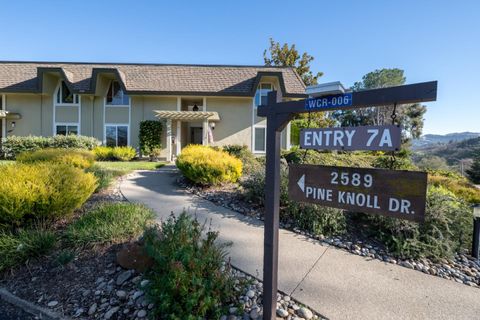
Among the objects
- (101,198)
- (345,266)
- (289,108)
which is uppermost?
Result: (289,108)

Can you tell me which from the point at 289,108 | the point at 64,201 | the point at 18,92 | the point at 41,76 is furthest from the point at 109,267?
the point at 18,92

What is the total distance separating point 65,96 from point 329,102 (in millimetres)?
20177

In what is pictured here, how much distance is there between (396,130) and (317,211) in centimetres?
297

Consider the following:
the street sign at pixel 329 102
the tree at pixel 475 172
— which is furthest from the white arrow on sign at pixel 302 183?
the tree at pixel 475 172

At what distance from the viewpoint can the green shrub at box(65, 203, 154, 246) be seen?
356cm

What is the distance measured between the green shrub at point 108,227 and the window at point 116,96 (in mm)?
14781

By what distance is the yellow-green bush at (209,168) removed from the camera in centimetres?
690

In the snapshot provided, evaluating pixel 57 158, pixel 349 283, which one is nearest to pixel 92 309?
pixel 349 283

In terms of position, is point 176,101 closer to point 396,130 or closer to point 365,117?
point 396,130

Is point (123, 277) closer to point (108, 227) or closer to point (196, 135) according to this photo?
point (108, 227)

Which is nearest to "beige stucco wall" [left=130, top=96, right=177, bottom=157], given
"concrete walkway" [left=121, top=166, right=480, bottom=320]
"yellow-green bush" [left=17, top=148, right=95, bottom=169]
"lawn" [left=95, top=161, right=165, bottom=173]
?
"lawn" [left=95, top=161, right=165, bottom=173]

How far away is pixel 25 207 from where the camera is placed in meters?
3.81

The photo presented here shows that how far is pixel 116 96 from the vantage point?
17.2 meters

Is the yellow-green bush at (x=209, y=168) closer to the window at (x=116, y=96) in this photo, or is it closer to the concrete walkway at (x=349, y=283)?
the concrete walkway at (x=349, y=283)
